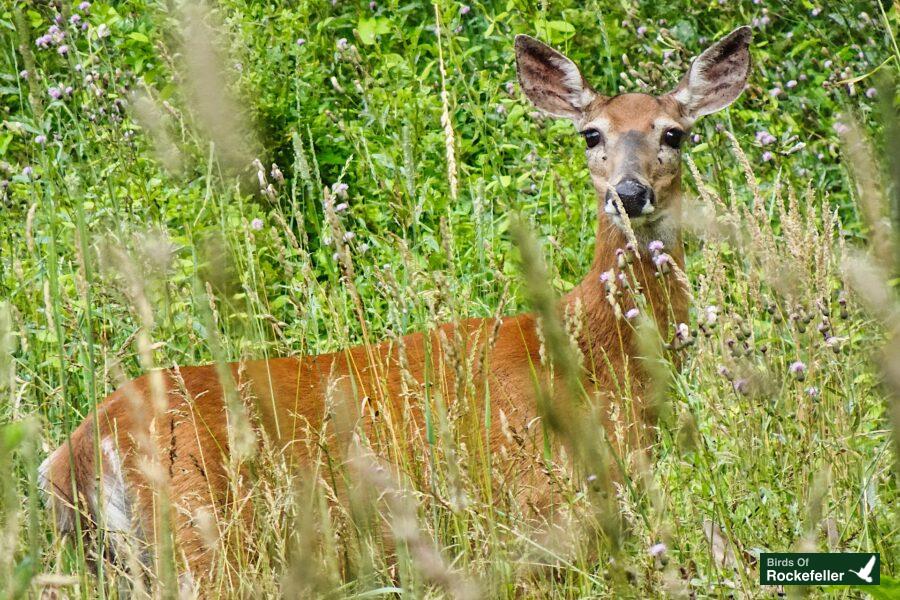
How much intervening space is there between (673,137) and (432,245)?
0.98m

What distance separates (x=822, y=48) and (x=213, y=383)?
3179 millimetres

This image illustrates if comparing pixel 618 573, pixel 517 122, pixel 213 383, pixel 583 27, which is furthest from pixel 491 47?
pixel 618 573

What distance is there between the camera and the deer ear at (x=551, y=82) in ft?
15.4

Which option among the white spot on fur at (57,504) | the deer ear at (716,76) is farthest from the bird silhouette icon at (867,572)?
the deer ear at (716,76)

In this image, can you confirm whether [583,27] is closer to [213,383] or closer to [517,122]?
[517,122]

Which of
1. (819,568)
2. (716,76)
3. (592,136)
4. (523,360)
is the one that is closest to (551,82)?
(592,136)

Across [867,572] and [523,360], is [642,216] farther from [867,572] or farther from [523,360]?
[867,572]

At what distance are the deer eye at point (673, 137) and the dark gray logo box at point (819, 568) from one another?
2307 millimetres

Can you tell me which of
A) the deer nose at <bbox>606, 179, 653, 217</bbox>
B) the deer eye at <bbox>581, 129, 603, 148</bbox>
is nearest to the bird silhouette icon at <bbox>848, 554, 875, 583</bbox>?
the deer nose at <bbox>606, 179, 653, 217</bbox>

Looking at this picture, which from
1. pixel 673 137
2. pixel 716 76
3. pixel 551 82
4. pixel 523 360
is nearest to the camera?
pixel 523 360

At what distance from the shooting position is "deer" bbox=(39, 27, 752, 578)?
10.7 ft

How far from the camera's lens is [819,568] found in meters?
2.18

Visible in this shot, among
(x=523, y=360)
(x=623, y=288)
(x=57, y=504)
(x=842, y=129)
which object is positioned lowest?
(x=57, y=504)

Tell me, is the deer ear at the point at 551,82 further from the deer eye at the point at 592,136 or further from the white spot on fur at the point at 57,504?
the white spot on fur at the point at 57,504
